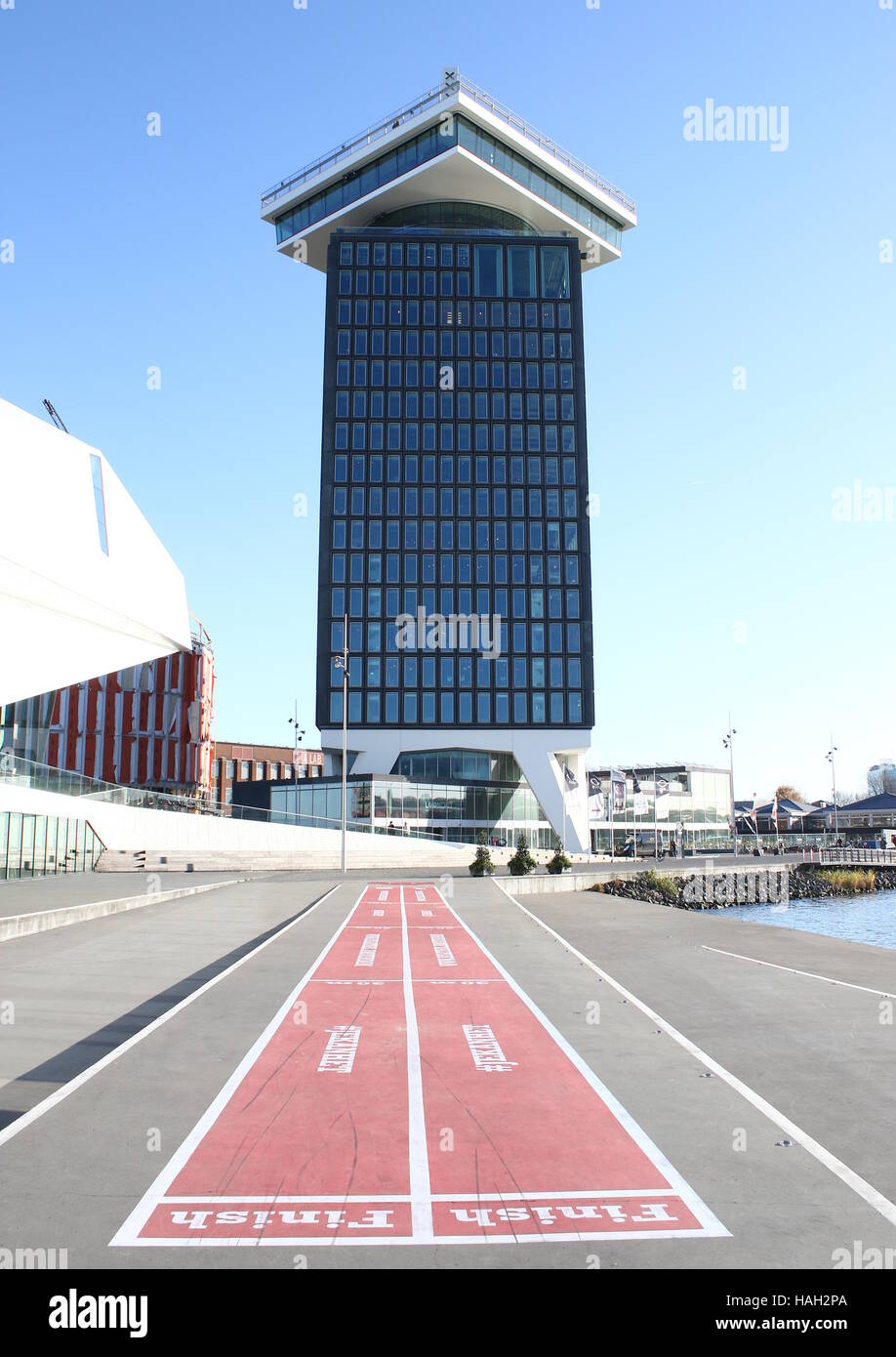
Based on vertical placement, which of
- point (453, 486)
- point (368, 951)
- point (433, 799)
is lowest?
point (368, 951)

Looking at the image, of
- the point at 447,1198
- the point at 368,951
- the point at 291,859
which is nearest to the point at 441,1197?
the point at 447,1198

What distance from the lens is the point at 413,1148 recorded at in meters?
7.68

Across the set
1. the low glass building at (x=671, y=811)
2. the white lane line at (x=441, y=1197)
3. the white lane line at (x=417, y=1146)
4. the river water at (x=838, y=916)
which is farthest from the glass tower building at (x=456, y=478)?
the white lane line at (x=441, y=1197)

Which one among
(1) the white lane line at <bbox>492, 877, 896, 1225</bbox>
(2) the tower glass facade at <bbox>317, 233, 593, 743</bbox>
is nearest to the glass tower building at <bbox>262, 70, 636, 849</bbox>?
(2) the tower glass facade at <bbox>317, 233, 593, 743</bbox>

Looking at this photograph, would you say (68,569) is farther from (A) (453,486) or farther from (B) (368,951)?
(A) (453,486)

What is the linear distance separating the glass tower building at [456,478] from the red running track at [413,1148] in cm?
7395

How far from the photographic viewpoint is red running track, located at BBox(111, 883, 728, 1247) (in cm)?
619

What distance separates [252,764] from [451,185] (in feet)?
215

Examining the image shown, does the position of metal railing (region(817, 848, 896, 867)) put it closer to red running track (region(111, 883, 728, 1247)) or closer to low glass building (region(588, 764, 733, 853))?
low glass building (region(588, 764, 733, 853))

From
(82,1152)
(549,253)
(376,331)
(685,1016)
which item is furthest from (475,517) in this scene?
(82,1152)

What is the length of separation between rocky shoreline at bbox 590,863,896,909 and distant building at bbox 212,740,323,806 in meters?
55.9

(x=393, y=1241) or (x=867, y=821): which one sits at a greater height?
(x=867, y=821)

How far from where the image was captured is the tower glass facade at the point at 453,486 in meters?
87.4
